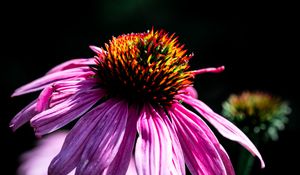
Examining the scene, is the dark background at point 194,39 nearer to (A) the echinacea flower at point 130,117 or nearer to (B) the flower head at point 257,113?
(B) the flower head at point 257,113

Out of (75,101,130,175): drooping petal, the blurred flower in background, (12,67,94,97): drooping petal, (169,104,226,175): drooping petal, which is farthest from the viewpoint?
the blurred flower in background

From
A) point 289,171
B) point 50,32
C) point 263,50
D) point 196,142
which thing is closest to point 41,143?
point 196,142

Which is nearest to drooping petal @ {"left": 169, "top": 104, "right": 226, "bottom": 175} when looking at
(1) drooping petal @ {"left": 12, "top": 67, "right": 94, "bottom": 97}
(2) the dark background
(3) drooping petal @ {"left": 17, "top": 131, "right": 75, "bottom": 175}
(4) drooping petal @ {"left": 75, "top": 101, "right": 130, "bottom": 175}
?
(4) drooping petal @ {"left": 75, "top": 101, "right": 130, "bottom": 175}

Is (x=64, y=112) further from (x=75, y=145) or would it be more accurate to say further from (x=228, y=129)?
(x=228, y=129)

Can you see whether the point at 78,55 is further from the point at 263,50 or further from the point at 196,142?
the point at 196,142

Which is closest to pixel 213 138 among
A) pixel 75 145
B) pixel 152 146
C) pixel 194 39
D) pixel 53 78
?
pixel 152 146

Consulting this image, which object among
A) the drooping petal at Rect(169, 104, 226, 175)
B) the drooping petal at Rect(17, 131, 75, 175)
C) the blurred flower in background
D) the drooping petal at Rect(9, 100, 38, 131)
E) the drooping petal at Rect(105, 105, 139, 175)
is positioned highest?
the drooping petal at Rect(9, 100, 38, 131)

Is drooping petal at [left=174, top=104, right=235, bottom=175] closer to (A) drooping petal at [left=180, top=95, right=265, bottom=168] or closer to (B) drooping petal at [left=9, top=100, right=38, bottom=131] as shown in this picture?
(A) drooping petal at [left=180, top=95, right=265, bottom=168]
